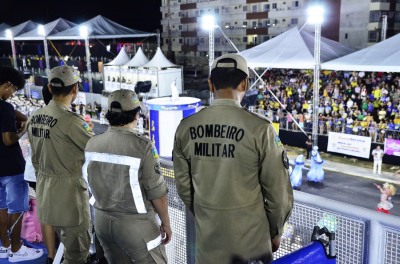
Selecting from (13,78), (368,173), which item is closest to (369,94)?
(368,173)

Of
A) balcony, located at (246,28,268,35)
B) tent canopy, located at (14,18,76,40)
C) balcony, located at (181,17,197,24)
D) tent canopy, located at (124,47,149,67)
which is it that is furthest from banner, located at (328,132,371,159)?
balcony, located at (181,17,197,24)

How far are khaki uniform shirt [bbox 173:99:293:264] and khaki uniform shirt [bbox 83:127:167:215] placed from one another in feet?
1.53

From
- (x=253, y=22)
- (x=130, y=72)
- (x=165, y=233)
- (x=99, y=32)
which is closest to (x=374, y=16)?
(x=253, y=22)

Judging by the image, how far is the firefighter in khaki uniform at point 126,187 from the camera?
2.81 metres

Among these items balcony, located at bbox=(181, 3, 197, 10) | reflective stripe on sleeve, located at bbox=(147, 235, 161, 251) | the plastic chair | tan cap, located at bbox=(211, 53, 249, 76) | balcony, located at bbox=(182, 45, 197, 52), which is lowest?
reflective stripe on sleeve, located at bbox=(147, 235, 161, 251)

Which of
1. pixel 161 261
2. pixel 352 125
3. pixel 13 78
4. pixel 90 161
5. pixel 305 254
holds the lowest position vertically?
pixel 352 125

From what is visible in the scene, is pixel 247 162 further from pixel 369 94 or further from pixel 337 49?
pixel 369 94

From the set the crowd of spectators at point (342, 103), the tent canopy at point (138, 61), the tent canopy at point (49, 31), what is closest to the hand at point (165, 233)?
the crowd of spectators at point (342, 103)

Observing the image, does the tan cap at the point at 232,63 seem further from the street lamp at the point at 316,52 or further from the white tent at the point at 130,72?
the white tent at the point at 130,72

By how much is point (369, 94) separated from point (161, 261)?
70.7 feet

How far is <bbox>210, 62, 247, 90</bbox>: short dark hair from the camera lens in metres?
2.33

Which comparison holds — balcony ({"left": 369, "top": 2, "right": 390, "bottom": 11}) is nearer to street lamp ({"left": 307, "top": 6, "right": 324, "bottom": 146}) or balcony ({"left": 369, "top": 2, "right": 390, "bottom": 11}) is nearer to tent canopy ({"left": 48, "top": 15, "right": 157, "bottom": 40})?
tent canopy ({"left": 48, "top": 15, "right": 157, "bottom": 40})

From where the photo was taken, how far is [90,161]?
2898 millimetres

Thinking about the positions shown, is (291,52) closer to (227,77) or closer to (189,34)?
(227,77)
